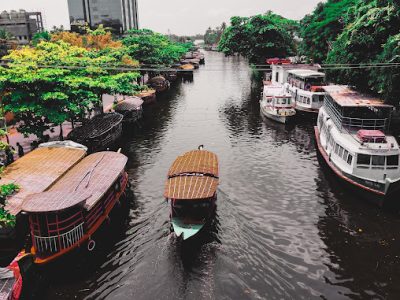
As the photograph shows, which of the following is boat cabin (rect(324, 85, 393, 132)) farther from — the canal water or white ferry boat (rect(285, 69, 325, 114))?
white ferry boat (rect(285, 69, 325, 114))

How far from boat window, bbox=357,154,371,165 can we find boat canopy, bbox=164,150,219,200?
35.9ft

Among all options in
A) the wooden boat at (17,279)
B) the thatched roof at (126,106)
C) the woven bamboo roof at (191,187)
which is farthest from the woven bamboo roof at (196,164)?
the thatched roof at (126,106)

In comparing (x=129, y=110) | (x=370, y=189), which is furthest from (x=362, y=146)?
(x=129, y=110)

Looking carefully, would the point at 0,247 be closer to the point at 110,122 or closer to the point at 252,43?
the point at 110,122

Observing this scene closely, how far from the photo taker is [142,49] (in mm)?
70500

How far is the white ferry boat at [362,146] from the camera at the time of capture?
80.7 ft

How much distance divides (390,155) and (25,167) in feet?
86.7

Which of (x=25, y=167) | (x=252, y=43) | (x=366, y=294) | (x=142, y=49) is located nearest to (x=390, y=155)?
(x=366, y=294)

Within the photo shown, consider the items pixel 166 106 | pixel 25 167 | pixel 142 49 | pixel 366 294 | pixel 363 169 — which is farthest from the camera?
pixel 142 49

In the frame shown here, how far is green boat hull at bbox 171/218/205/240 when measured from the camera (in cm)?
1928

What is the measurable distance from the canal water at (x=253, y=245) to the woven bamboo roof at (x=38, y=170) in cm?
487

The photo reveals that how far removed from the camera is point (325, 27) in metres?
66.4

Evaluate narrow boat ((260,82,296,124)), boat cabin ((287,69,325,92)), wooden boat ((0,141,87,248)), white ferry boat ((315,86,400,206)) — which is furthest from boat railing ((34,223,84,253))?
boat cabin ((287,69,325,92))

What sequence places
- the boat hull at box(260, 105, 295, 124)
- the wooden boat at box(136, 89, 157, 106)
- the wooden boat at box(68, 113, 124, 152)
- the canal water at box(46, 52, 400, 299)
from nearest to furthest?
the canal water at box(46, 52, 400, 299)
the wooden boat at box(68, 113, 124, 152)
the boat hull at box(260, 105, 295, 124)
the wooden boat at box(136, 89, 157, 106)
